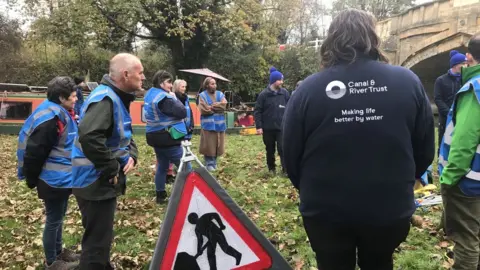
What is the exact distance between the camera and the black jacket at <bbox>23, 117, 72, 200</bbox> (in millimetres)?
3471

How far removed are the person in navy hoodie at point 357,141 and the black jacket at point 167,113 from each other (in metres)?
3.86

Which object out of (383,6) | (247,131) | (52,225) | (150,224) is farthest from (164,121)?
(383,6)

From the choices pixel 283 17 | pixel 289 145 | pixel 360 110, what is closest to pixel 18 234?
pixel 289 145

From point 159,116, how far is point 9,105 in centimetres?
1258

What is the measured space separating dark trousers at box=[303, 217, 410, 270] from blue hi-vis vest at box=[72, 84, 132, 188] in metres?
1.59

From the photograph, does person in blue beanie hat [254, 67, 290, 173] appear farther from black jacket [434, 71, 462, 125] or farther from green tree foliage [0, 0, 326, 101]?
green tree foliage [0, 0, 326, 101]

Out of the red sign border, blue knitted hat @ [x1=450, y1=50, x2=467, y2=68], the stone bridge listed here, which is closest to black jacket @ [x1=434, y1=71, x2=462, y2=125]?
blue knitted hat @ [x1=450, y1=50, x2=467, y2=68]

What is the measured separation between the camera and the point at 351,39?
2025 millimetres

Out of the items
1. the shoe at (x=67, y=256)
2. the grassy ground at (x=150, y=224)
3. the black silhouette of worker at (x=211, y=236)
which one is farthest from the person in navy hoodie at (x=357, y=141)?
the shoe at (x=67, y=256)

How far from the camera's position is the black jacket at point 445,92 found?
670 centimetres

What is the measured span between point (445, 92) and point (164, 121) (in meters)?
4.76

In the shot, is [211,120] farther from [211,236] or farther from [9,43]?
[9,43]

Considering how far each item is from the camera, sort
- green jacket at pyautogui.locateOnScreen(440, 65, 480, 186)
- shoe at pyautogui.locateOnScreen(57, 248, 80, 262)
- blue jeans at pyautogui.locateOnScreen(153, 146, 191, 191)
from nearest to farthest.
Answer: green jacket at pyautogui.locateOnScreen(440, 65, 480, 186), shoe at pyautogui.locateOnScreen(57, 248, 80, 262), blue jeans at pyautogui.locateOnScreen(153, 146, 191, 191)

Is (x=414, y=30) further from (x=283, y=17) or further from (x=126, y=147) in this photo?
(x=126, y=147)
